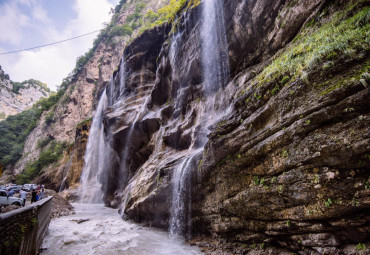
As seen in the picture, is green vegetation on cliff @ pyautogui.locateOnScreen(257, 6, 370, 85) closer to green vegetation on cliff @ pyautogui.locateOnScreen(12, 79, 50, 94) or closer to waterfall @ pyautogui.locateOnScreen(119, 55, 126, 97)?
waterfall @ pyautogui.locateOnScreen(119, 55, 126, 97)

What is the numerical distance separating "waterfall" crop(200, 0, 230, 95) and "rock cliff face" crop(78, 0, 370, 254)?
57 cm

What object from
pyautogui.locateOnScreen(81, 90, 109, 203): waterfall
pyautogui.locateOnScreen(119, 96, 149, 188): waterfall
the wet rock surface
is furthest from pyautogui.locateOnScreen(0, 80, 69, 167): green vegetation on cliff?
the wet rock surface

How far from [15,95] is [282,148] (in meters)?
122

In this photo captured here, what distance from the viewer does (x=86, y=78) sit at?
5372 centimetres

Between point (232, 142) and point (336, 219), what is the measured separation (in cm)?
383

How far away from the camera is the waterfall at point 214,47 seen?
50.8 ft

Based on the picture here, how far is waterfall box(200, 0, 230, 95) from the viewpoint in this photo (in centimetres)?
1549

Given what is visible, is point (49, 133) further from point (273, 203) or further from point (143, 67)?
point (273, 203)

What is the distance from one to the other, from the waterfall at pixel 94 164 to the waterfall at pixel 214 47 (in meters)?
20.7

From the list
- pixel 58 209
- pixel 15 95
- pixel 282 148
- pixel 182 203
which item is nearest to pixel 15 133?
pixel 15 95

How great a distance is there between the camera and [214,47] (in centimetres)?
1592

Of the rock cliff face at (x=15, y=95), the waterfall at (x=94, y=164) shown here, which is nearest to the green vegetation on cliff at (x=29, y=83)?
the rock cliff face at (x=15, y=95)

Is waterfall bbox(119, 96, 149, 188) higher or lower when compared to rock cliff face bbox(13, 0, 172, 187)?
lower

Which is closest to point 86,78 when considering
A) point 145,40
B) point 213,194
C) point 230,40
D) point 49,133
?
point 49,133
